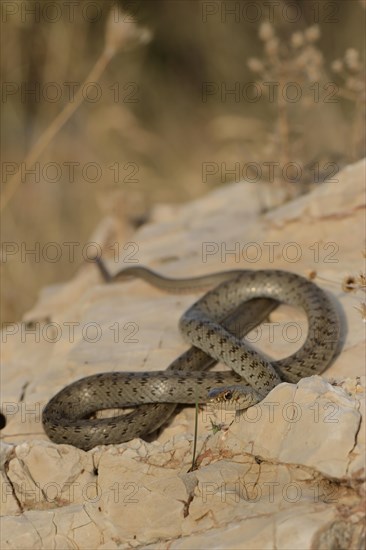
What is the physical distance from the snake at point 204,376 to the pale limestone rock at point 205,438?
0.52 ft

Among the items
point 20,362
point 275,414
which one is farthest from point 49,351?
point 275,414

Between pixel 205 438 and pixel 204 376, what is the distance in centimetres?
85

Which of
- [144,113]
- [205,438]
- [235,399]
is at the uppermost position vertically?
[144,113]

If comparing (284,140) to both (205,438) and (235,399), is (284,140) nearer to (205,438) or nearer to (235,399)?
(235,399)

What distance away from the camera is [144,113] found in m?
14.1

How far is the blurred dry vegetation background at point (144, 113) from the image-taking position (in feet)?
34.5

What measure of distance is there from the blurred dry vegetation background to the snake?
2808mm

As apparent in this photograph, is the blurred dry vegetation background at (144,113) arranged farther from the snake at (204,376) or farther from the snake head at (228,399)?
the snake head at (228,399)

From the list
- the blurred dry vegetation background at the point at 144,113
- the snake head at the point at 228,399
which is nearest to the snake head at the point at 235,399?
the snake head at the point at 228,399

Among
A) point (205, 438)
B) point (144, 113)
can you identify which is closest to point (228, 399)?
point (205, 438)

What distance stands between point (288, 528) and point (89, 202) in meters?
9.42

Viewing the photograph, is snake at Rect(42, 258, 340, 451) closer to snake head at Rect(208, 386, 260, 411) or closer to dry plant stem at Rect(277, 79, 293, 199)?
snake head at Rect(208, 386, 260, 411)

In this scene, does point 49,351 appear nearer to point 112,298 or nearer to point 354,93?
point 112,298

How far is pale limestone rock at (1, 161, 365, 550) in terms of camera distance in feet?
12.7
